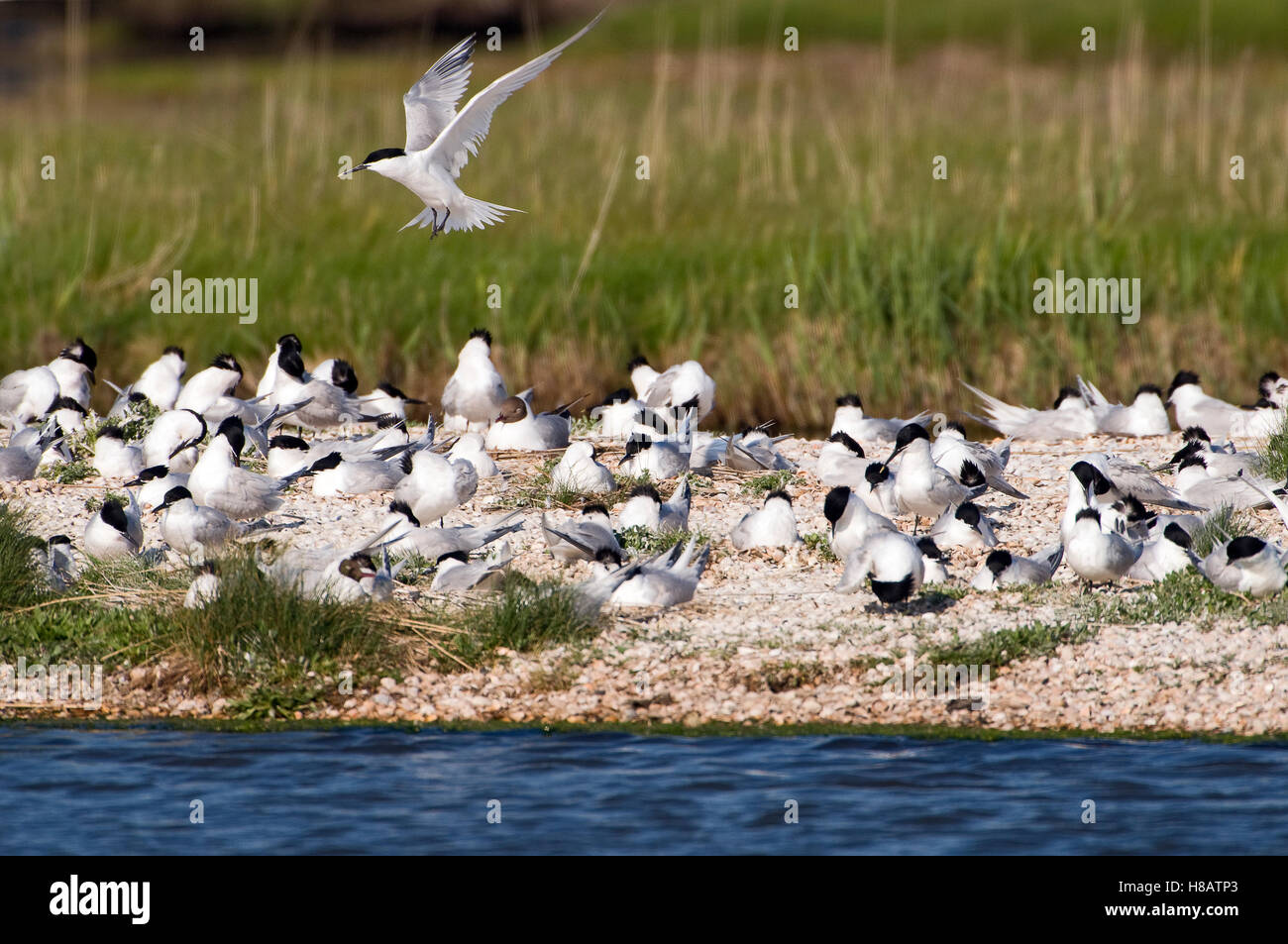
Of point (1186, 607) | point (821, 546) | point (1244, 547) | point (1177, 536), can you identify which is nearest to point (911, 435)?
point (821, 546)

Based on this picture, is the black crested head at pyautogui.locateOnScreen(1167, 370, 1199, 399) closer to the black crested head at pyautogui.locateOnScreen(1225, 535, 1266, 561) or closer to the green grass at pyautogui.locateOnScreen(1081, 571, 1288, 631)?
the green grass at pyautogui.locateOnScreen(1081, 571, 1288, 631)

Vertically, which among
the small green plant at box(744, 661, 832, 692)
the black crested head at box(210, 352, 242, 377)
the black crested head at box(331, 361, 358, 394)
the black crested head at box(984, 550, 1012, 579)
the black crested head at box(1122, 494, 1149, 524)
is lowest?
the small green plant at box(744, 661, 832, 692)

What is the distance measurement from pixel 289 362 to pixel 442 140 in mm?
4482

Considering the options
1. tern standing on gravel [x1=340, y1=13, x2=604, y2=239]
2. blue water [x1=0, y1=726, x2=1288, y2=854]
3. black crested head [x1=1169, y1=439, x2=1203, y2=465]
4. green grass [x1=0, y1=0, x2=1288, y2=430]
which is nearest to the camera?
blue water [x1=0, y1=726, x2=1288, y2=854]

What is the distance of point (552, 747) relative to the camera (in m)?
6.81

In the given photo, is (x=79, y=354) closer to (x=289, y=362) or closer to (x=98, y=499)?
(x=289, y=362)

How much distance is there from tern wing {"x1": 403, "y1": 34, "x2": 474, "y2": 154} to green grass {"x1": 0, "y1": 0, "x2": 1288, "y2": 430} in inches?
223

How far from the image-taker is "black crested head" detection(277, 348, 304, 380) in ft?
39.3

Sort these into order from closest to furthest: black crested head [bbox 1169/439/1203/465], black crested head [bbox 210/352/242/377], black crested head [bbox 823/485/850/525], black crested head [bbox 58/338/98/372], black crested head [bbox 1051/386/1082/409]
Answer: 1. black crested head [bbox 823/485/850/525]
2. black crested head [bbox 1169/439/1203/465]
3. black crested head [bbox 210/352/242/377]
4. black crested head [bbox 1051/386/1082/409]
5. black crested head [bbox 58/338/98/372]

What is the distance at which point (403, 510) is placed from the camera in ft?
29.8

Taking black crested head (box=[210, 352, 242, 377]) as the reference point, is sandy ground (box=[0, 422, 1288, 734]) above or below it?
below

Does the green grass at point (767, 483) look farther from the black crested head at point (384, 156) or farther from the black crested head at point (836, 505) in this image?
the black crested head at point (384, 156)

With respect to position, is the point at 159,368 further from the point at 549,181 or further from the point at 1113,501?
the point at 1113,501

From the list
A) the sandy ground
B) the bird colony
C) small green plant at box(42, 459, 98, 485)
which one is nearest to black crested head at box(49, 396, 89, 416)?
the bird colony
